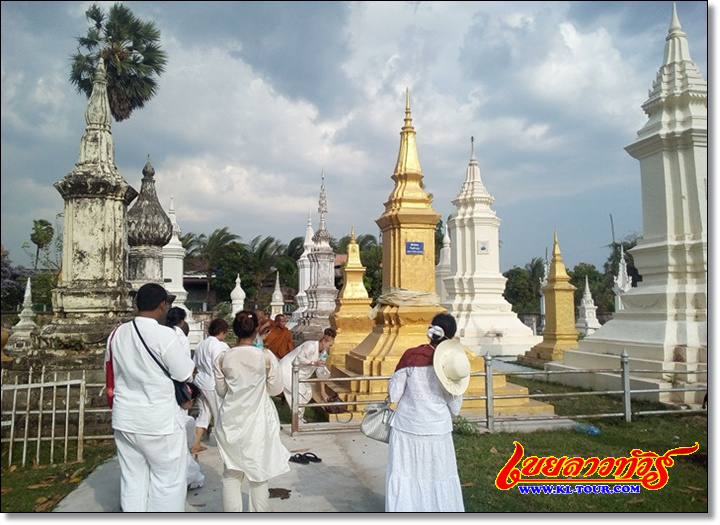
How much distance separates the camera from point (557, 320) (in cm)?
1519

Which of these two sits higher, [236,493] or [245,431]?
[245,431]

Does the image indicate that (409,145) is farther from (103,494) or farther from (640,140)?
(103,494)

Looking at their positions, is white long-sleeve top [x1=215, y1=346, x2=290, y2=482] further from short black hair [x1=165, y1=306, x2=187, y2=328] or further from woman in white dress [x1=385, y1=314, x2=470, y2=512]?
short black hair [x1=165, y1=306, x2=187, y2=328]

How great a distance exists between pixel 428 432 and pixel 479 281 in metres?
15.7

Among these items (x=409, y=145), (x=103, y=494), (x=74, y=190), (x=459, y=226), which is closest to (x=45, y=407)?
(x=103, y=494)

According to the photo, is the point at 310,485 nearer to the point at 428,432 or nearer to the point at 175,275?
the point at 428,432

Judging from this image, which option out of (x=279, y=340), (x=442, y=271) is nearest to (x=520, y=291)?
(x=442, y=271)

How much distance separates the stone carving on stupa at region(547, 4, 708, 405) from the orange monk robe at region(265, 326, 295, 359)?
19.1ft

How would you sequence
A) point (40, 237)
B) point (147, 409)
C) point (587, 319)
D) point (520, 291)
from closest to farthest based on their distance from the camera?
point (147, 409), point (587, 319), point (40, 237), point (520, 291)

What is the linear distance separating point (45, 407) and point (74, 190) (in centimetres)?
305

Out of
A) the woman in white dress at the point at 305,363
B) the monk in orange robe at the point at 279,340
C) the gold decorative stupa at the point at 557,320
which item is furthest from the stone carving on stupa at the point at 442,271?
the woman in white dress at the point at 305,363

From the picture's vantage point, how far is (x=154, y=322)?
4051 mm

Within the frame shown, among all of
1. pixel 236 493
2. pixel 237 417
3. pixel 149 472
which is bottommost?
pixel 236 493

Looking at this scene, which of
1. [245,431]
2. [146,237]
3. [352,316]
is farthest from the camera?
[352,316]
